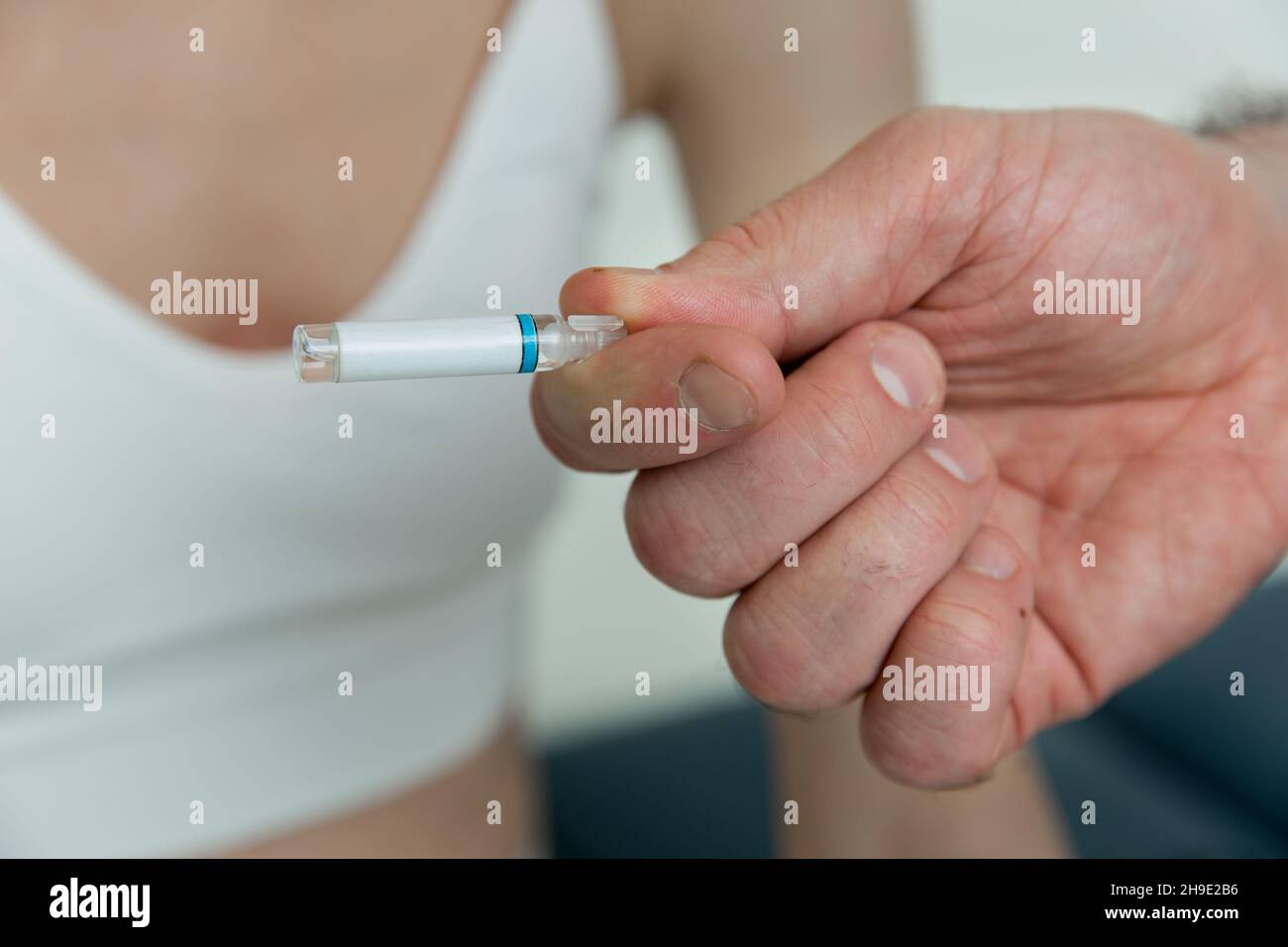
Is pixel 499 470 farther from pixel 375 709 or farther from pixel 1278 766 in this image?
pixel 1278 766

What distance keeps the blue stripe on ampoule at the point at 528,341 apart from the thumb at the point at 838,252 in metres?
0.03

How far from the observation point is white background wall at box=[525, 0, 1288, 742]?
155cm

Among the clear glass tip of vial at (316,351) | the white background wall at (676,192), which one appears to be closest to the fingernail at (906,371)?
the clear glass tip of vial at (316,351)

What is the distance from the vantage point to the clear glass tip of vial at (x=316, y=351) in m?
0.46

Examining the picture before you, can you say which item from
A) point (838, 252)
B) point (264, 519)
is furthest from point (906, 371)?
point (264, 519)

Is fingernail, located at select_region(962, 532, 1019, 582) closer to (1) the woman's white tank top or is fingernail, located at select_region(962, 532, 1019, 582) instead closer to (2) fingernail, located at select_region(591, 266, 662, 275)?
(2) fingernail, located at select_region(591, 266, 662, 275)

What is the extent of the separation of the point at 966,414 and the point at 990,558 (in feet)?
0.35

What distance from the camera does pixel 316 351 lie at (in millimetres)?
465

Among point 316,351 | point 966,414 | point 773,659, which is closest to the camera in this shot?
point 316,351

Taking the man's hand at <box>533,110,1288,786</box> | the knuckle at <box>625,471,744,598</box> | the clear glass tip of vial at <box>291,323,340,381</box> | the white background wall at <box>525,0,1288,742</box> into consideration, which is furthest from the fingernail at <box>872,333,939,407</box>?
the white background wall at <box>525,0,1288,742</box>

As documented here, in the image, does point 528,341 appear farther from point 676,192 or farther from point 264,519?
point 676,192
